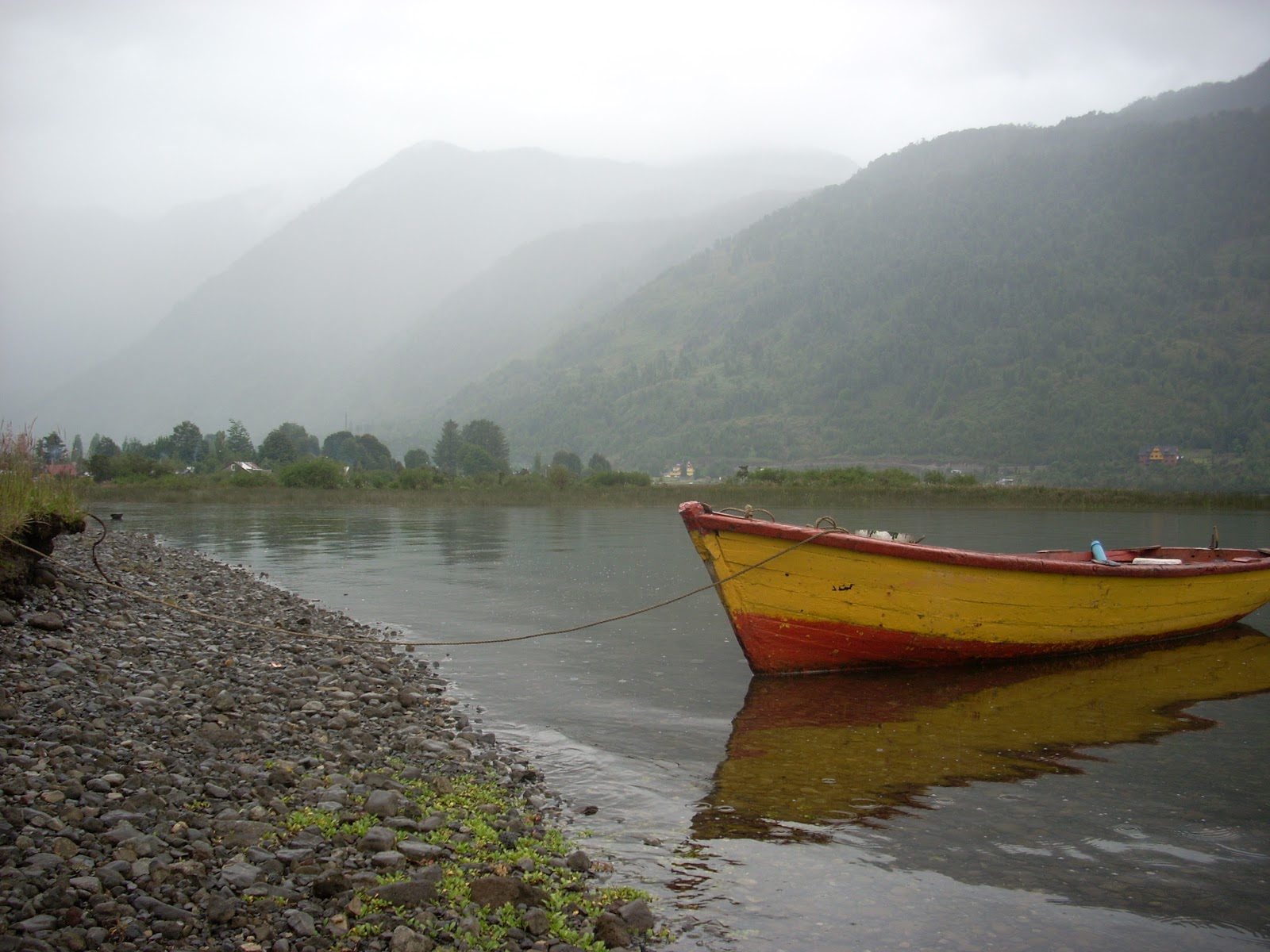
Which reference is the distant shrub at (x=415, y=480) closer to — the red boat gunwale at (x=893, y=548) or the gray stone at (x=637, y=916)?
the red boat gunwale at (x=893, y=548)

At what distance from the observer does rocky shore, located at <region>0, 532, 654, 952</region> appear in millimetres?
3684

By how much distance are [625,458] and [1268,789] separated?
142 metres

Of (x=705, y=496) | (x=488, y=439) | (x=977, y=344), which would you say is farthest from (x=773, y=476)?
(x=977, y=344)

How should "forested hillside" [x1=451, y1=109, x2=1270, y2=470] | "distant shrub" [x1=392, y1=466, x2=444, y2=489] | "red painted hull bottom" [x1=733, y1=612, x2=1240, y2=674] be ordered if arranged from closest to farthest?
1. "red painted hull bottom" [x1=733, y1=612, x2=1240, y2=674]
2. "distant shrub" [x1=392, y1=466, x2=444, y2=489]
3. "forested hillside" [x1=451, y1=109, x2=1270, y2=470]

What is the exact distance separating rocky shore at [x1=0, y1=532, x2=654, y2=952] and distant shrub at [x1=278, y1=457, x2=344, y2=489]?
58675 millimetres

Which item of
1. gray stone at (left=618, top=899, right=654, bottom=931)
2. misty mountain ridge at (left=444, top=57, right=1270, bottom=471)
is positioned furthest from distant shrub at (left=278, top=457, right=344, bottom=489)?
misty mountain ridge at (left=444, top=57, right=1270, bottom=471)

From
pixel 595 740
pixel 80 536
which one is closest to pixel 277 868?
pixel 595 740

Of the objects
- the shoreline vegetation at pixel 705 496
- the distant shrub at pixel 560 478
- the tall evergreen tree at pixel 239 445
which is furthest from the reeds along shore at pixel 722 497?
the tall evergreen tree at pixel 239 445

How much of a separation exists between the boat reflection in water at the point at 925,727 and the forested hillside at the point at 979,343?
120371 millimetres

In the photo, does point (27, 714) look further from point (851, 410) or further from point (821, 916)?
point (851, 410)

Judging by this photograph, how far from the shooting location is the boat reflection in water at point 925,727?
20.0 ft

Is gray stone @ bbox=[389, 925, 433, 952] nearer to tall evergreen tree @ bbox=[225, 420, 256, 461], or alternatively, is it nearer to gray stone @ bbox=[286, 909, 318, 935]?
gray stone @ bbox=[286, 909, 318, 935]

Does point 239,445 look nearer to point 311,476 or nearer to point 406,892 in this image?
point 311,476

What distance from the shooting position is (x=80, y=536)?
62.1 ft
